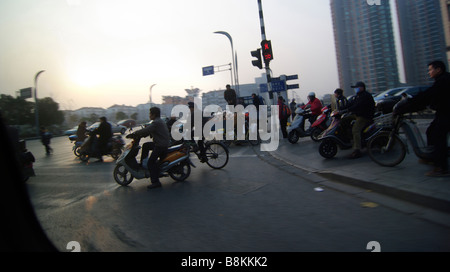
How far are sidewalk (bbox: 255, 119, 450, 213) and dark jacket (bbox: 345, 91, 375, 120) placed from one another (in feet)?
3.44

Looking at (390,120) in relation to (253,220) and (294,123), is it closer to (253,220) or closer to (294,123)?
(253,220)

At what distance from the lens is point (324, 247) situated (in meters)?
2.52

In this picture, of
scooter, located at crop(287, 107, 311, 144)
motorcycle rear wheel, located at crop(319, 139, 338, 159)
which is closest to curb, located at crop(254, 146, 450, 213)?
motorcycle rear wheel, located at crop(319, 139, 338, 159)

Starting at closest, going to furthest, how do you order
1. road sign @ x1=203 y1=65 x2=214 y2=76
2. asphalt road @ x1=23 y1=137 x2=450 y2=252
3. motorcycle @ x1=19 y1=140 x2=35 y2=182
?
asphalt road @ x1=23 y1=137 x2=450 y2=252 < motorcycle @ x1=19 y1=140 x2=35 y2=182 < road sign @ x1=203 y1=65 x2=214 y2=76

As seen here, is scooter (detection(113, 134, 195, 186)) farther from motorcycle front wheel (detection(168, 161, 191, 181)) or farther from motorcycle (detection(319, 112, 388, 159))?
motorcycle (detection(319, 112, 388, 159))

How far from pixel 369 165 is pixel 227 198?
3165 millimetres

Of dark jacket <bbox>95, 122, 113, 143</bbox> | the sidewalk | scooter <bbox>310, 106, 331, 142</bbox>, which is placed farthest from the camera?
dark jacket <bbox>95, 122, 113, 143</bbox>

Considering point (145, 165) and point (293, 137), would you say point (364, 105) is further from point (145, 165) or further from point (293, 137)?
point (145, 165)

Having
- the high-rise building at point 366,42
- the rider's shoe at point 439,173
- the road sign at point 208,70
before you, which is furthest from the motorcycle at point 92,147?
the road sign at point 208,70

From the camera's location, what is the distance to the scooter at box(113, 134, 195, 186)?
5766 mm

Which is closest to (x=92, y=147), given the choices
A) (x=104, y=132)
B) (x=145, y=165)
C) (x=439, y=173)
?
(x=104, y=132)

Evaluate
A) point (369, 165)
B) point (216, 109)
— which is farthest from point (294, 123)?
point (369, 165)

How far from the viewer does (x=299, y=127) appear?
10.1m

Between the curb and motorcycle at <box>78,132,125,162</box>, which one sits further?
motorcycle at <box>78,132,125,162</box>
